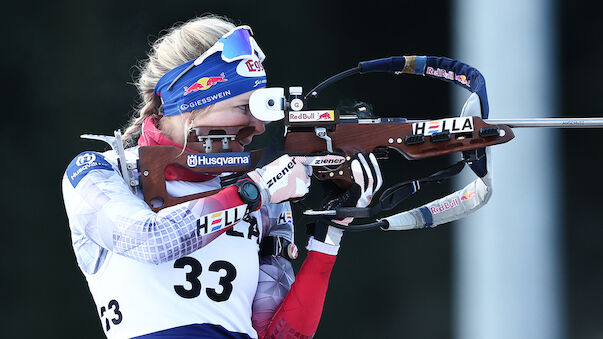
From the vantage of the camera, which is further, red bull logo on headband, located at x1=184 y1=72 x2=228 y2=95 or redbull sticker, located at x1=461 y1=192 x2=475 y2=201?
redbull sticker, located at x1=461 y1=192 x2=475 y2=201

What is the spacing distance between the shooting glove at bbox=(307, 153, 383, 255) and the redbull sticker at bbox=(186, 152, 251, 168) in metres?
0.24

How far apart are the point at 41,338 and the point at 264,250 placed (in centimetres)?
136

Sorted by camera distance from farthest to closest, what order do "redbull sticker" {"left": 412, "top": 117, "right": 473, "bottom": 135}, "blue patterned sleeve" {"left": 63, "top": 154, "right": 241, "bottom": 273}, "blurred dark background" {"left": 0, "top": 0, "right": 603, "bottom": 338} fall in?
"blurred dark background" {"left": 0, "top": 0, "right": 603, "bottom": 338} → "redbull sticker" {"left": 412, "top": 117, "right": 473, "bottom": 135} → "blue patterned sleeve" {"left": 63, "top": 154, "right": 241, "bottom": 273}

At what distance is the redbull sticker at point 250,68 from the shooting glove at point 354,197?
30cm

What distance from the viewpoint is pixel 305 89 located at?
2801 mm

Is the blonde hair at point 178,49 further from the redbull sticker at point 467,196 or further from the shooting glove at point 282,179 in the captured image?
the redbull sticker at point 467,196

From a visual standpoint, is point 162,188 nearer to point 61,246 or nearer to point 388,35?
point 61,246

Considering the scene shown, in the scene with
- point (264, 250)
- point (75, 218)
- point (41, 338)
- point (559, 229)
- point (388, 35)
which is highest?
point (388, 35)

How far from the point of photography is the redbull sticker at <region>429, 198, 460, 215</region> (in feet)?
6.09

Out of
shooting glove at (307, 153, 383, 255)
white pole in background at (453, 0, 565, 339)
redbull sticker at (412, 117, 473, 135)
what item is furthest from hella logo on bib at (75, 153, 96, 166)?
white pole in background at (453, 0, 565, 339)

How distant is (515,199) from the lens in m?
2.87

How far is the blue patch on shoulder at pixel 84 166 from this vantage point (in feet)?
4.81

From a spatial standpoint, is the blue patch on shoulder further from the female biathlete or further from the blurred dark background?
the blurred dark background

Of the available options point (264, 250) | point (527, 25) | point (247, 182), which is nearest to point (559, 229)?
point (527, 25)
